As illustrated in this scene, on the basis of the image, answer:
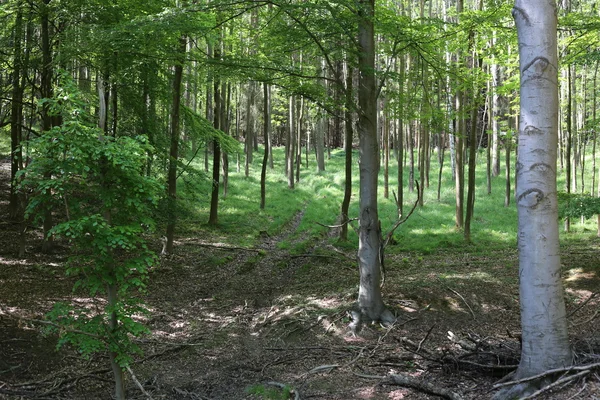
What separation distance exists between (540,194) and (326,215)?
17235mm

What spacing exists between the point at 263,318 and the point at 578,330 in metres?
5.18

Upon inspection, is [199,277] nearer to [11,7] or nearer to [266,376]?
[266,376]

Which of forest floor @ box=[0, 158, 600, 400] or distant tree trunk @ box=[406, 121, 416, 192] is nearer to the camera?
forest floor @ box=[0, 158, 600, 400]

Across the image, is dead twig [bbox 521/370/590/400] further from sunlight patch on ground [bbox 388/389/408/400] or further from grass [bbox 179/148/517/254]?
grass [bbox 179/148/517/254]

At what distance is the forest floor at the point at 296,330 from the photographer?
5.15 meters

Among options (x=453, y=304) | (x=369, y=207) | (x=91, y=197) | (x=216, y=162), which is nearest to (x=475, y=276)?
(x=453, y=304)

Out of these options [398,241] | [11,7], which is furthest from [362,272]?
[11,7]

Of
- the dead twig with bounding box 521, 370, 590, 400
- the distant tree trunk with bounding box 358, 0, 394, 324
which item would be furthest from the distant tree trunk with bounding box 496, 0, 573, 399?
the distant tree trunk with bounding box 358, 0, 394, 324

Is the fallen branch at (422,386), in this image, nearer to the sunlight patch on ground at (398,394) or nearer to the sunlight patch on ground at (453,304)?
the sunlight patch on ground at (398,394)

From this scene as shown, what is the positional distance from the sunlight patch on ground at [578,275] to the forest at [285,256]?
5 centimetres

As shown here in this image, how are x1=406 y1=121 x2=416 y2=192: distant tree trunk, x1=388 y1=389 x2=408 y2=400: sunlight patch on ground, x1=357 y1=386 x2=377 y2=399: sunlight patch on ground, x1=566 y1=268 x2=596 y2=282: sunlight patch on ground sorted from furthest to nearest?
x1=406 y1=121 x2=416 y2=192: distant tree trunk < x1=566 y1=268 x2=596 y2=282: sunlight patch on ground < x1=357 y1=386 x2=377 y2=399: sunlight patch on ground < x1=388 y1=389 x2=408 y2=400: sunlight patch on ground

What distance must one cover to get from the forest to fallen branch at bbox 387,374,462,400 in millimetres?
37

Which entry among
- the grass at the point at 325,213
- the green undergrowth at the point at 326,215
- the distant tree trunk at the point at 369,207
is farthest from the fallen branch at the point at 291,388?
the grass at the point at 325,213

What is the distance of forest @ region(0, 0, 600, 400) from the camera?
380 centimetres
